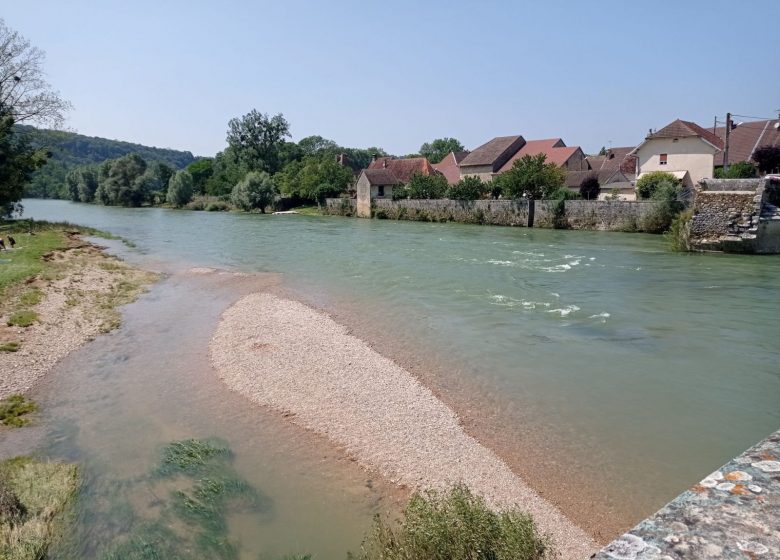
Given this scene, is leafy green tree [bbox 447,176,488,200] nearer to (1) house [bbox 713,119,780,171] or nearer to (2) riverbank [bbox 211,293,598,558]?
(1) house [bbox 713,119,780,171]

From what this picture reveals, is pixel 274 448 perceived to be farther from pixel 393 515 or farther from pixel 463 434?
pixel 463 434

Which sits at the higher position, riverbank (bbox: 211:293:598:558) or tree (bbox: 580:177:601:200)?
tree (bbox: 580:177:601:200)

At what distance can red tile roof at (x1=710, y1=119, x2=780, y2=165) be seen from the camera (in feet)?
137

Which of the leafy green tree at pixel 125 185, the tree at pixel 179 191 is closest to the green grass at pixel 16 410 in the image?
the tree at pixel 179 191

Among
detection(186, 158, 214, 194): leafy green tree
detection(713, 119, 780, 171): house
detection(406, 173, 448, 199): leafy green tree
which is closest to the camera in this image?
detection(713, 119, 780, 171): house

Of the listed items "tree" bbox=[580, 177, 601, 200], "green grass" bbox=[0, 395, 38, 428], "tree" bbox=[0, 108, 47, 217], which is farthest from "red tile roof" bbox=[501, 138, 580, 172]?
"green grass" bbox=[0, 395, 38, 428]

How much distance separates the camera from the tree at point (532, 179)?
155ft

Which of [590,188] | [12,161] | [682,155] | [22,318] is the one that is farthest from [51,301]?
[590,188]

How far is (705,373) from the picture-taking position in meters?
10.8

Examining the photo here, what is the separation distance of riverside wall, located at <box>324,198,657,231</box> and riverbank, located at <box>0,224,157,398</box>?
110ft

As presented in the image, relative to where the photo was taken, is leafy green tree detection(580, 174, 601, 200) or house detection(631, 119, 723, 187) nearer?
house detection(631, 119, 723, 187)

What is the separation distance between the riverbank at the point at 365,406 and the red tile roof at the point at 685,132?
4179 centimetres

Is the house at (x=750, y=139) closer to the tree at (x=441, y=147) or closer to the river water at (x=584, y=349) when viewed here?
the river water at (x=584, y=349)

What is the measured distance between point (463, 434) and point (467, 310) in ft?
27.4
